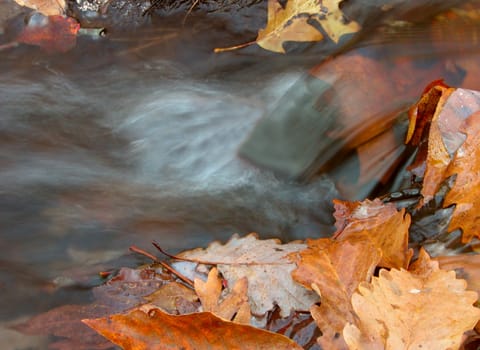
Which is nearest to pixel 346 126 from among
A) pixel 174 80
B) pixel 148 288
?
pixel 174 80

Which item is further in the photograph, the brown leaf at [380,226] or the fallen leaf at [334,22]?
the fallen leaf at [334,22]

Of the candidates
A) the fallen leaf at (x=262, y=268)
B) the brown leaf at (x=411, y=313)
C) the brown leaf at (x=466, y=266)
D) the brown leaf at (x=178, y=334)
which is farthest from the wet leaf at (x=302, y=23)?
the brown leaf at (x=178, y=334)

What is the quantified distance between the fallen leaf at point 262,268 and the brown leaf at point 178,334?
0.25m

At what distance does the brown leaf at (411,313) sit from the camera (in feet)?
4.35

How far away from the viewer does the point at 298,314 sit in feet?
5.40

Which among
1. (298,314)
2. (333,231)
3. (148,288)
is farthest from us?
(333,231)

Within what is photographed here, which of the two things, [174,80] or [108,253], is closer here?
[108,253]

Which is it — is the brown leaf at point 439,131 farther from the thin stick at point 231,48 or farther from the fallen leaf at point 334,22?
the thin stick at point 231,48

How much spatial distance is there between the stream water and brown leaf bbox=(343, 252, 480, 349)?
25.7 inches

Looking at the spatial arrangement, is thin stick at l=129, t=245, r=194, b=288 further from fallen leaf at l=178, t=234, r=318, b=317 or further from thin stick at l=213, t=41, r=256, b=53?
thin stick at l=213, t=41, r=256, b=53

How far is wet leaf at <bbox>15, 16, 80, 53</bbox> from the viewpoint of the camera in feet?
9.78

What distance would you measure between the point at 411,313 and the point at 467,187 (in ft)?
2.19

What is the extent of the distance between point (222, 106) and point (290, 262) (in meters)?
1.11

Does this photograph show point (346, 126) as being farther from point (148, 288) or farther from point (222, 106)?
point (148, 288)
